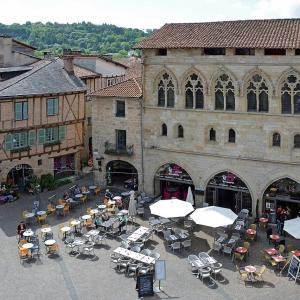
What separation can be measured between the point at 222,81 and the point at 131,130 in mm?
8175

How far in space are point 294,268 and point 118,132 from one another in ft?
59.7

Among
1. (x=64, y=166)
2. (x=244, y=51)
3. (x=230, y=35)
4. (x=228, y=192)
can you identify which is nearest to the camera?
(x=244, y=51)

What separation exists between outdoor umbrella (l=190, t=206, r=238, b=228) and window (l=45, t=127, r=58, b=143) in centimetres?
1643

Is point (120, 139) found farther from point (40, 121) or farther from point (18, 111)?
point (18, 111)

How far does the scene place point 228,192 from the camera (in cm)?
3481

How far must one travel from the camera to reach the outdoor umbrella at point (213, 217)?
1110 inches

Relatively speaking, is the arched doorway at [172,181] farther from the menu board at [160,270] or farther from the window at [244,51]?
the menu board at [160,270]

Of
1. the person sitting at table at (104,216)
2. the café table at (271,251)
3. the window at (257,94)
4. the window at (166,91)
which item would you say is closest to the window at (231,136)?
the window at (257,94)

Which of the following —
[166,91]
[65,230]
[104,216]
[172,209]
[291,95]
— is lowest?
[65,230]

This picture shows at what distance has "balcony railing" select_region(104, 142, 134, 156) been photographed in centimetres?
3778

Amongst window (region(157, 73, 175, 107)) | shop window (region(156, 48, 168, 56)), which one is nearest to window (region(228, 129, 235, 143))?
window (region(157, 73, 175, 107))

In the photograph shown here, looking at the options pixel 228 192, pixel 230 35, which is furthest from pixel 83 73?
pixel 228 192

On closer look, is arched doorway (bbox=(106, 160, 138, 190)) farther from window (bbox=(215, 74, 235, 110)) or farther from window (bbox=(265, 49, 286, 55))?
window (bbox=(265, 49, 286, 55))

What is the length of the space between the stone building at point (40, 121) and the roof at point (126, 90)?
4397 millimetres
